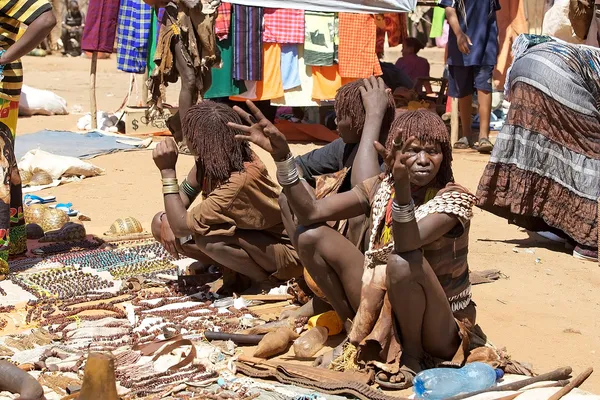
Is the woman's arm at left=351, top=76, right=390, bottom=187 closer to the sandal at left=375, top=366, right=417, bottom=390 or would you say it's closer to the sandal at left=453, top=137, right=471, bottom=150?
the sandal at left=375, top=366, right=417, bottom=390

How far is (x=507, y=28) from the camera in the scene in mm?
13125

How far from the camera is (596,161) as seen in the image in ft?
20.4

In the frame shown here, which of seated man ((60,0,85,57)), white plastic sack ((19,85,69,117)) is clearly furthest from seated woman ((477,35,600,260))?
seated man ((60,0,85,57))

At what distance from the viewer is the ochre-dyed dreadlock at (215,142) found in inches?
196

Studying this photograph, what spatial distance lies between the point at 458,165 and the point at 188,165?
2.80 metres

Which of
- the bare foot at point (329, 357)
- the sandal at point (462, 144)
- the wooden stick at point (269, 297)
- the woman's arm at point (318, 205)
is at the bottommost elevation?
the sandal at point (462, 144)

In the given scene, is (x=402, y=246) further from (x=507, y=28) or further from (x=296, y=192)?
(x=507, y=28)

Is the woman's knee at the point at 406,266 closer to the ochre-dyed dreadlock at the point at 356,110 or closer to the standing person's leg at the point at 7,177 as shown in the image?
the ochre-dyed dreadlock at the point at 356,110

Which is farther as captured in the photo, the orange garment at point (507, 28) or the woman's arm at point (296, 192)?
the orange garment at point (507, 28)

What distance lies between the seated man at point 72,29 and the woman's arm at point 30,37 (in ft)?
62.0

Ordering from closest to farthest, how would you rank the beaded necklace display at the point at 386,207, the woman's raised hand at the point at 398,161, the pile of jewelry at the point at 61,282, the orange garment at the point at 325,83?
the woman's raised hand at the point at 398,161 < the beaded necklace display at the point at 386,207 < the pile of jewelry at the point at 61,282 < the orange garment at the point at 325,83

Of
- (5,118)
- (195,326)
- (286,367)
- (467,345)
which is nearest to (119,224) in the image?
(5,118)

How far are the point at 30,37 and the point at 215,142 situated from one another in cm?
153

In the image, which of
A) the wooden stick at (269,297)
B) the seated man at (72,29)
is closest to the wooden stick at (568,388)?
the wooden stick at (269,297)
